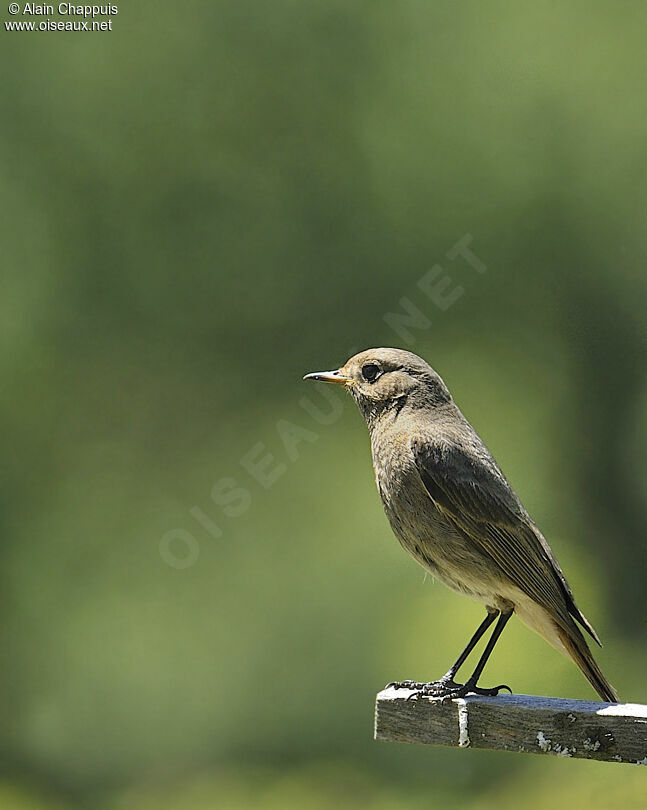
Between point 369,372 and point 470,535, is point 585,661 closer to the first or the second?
point 470,535

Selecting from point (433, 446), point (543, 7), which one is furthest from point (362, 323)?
point (433, 446)

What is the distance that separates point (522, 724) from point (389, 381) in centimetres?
146

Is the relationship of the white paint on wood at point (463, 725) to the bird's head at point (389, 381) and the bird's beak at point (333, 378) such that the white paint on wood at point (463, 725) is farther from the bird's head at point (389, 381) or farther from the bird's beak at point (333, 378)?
the bird's beak at point (333, 378)

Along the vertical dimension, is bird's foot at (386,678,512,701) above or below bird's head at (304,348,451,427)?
below

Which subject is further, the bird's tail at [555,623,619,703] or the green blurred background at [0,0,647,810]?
the green blurred background at [0,0,647,810]

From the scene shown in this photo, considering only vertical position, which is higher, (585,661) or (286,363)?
(286,363)

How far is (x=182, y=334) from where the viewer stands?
524 inches

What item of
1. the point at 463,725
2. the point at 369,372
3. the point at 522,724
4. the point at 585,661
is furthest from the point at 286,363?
the point at 522,724

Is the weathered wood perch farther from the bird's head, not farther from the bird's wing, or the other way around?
the bird's head

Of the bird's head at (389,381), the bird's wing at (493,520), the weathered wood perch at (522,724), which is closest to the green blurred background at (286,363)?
the bird's head at (389,381)

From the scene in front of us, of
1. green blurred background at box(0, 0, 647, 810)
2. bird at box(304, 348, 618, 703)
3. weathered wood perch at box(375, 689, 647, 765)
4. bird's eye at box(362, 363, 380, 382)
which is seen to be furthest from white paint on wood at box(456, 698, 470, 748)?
green blurred background at box(0, 0, 647, 810)

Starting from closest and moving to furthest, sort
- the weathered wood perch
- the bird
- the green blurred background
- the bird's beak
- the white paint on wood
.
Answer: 1. the weathered wood perch
2. the white paint on wood
3. the bird
4. the bird's beak
5. the green blurred background

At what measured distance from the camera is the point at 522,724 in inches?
157

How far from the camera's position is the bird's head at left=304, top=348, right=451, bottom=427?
4.78 meters
